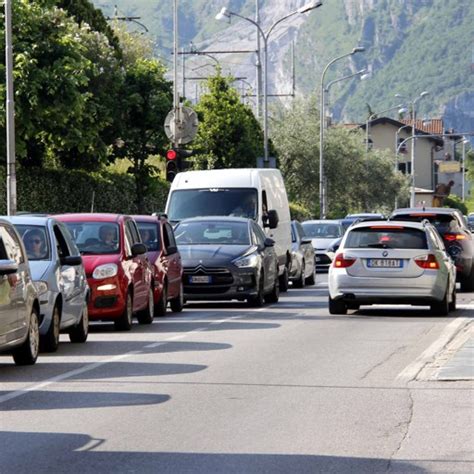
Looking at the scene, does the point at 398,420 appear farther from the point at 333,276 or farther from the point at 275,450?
the point at 333,276

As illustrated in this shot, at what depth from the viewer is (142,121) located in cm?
5828

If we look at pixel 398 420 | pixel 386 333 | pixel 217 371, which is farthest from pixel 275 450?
pixel 386 333

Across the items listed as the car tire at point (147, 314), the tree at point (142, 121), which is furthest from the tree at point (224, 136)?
the car tire at point (147, 314)

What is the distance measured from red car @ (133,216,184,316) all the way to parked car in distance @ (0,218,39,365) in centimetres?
874

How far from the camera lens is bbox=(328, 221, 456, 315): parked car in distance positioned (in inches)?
1022

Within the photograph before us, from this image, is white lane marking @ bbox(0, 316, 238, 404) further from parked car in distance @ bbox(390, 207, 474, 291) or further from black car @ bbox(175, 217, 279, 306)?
parked car in distance @ bbox(390, 207, 474, 291)

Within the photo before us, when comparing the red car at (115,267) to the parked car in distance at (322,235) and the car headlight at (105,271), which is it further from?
the parked car in distance at (322,235)

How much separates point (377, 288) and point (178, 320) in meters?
3.20

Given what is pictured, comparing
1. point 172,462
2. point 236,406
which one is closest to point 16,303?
point 236,406

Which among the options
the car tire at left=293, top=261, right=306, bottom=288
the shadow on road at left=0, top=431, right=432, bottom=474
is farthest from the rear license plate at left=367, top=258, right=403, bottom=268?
the shadow on road at left=0, top=431, right=432, bottom=474

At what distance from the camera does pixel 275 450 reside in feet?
34.6

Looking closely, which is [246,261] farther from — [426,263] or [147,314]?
[147,314]

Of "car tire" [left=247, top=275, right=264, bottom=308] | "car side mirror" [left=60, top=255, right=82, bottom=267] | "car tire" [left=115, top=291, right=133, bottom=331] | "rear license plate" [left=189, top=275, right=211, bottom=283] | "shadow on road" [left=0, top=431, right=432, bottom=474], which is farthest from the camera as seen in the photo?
"car tire" [left=247, top=275, right=264, bottom=308]

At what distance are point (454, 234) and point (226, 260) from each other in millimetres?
7315
